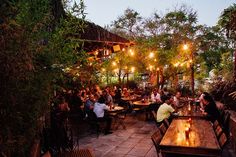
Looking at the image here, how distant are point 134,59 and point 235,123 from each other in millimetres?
12841

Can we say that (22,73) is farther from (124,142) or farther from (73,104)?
(73,104)

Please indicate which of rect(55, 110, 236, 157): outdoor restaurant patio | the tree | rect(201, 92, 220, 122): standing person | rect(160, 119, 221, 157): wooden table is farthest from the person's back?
the tree

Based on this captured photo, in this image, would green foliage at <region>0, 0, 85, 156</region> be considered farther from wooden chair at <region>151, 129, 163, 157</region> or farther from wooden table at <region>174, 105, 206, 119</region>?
wooden table at <region>174, 105, 206, 119</region>

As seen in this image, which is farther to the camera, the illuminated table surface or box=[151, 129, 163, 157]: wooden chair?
the illuminated table surface

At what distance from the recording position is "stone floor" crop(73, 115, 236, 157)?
6.34 m

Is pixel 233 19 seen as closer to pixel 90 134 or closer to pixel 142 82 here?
pixel 90 134

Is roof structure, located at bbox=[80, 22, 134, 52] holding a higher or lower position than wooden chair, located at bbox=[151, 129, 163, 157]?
higher

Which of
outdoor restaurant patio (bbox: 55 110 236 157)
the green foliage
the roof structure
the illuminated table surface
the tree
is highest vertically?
the tree

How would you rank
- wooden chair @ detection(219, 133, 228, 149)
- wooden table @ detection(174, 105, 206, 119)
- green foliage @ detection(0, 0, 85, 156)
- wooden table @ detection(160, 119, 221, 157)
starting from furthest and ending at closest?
wooden table @ detection(174, 105, 206, 119), wooden chair @ detection(219, 133, 228, 149), wooden table @ detection(160, 119, 221, 157), green foliage @ detection(0, 0, 85, 156)

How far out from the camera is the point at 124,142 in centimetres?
734

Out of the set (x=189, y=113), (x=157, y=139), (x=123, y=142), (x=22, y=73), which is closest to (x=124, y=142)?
(x=123, y=142)

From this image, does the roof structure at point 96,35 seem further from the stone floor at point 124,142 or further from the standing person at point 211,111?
the standing person at point 211,111

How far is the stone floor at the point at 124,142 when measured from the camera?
6336 mm

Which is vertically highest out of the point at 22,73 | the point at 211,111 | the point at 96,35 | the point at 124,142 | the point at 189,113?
the point at 96,35
